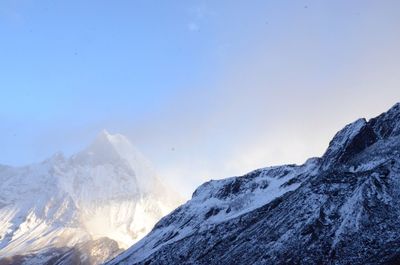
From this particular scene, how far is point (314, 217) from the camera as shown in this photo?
55.2 metres

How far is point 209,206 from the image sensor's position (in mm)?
87625

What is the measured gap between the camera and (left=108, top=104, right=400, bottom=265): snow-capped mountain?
48031 millimetres

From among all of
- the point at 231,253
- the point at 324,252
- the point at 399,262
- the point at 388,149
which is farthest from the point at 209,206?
the point at 399,262

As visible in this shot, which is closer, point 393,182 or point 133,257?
point 393,182

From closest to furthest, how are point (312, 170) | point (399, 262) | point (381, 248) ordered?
1. point (399, 262)
2. point (381, 248)
3. point (312, 170)

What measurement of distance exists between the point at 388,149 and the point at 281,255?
20402 mm

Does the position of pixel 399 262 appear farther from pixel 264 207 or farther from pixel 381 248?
pixel 264 207

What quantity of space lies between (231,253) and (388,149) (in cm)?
2218

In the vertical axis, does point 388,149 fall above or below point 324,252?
above

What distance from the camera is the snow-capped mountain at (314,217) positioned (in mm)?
48031

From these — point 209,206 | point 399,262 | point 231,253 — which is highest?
point 209,206

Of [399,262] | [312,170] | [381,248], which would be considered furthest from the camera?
[312,170]

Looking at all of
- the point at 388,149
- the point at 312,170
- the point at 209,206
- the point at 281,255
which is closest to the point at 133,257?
the point at 209,206

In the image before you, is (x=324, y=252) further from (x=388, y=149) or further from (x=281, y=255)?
(x=388, y=149)
